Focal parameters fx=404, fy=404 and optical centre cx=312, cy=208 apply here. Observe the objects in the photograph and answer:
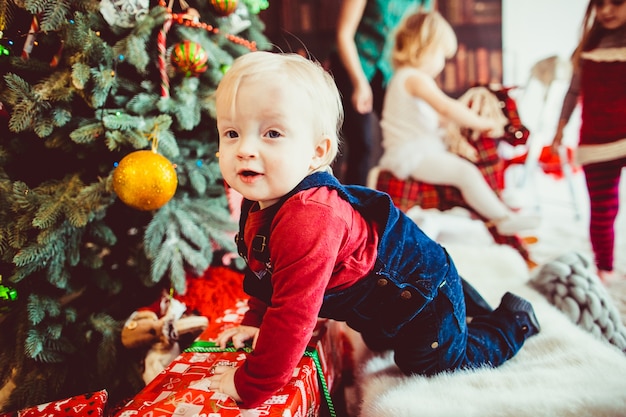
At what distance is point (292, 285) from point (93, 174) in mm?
691

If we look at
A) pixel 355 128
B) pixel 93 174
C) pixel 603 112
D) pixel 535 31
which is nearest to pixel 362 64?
pixel 355 128

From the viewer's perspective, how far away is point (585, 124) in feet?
4.27

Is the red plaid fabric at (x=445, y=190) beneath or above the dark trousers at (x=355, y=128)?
beneath

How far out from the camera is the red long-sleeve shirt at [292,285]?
0.59 metres

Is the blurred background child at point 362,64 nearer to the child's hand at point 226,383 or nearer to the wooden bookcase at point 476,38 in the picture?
the wooden bookcase at point 476,38

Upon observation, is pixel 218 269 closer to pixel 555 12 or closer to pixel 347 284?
pixel 347 284

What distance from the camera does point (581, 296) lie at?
96 cm

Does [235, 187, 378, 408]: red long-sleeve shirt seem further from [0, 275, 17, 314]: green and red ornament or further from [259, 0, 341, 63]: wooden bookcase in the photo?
[259, 0, 341, 63]: wooden bookcase

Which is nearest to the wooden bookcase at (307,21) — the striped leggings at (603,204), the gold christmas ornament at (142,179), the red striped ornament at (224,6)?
the red striped ornament at (224,6)

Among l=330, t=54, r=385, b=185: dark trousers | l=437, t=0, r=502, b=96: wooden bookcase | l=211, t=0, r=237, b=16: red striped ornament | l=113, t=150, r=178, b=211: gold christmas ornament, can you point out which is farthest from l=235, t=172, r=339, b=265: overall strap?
l=437, t=0, r=502, b=96: wooden bookcase

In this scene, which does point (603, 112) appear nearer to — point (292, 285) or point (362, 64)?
point (362, 64)

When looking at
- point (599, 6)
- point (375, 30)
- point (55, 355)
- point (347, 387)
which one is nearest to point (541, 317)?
point (347, 387)

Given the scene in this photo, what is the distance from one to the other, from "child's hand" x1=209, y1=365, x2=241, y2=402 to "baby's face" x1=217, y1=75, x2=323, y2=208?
290 mm

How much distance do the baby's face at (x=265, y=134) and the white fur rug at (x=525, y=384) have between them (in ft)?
1.37
